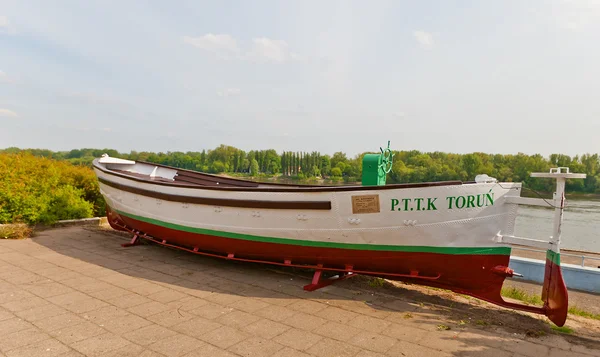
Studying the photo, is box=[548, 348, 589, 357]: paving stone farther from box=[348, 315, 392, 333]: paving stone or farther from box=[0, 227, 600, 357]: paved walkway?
box=[348, 315, 392, 333]: paving stone

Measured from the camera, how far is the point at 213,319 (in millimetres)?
4125

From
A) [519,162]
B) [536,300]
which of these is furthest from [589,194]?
[536,300]

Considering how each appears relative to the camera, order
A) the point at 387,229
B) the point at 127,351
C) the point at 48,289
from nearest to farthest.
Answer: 1. the point at 127,351
2. the point at 387,229
3. the point at 48,289

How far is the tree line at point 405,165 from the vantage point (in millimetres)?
46503

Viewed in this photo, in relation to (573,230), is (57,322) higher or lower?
higher

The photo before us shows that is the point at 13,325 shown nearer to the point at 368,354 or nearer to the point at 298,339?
the point at 298,339

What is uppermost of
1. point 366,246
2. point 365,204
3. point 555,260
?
point 365,204

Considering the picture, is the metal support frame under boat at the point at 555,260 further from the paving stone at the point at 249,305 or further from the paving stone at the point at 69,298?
the paving stone at the point at 69,298

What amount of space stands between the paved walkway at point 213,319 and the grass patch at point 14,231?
2389mm

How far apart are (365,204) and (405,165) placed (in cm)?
4964

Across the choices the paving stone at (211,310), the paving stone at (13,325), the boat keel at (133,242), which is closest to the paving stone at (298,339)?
the paving stone at (211,310)

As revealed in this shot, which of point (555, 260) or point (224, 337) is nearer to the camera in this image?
point (224, 337)

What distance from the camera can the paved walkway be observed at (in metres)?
3.45

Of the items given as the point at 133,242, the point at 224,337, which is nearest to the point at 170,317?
the point at 224,337
